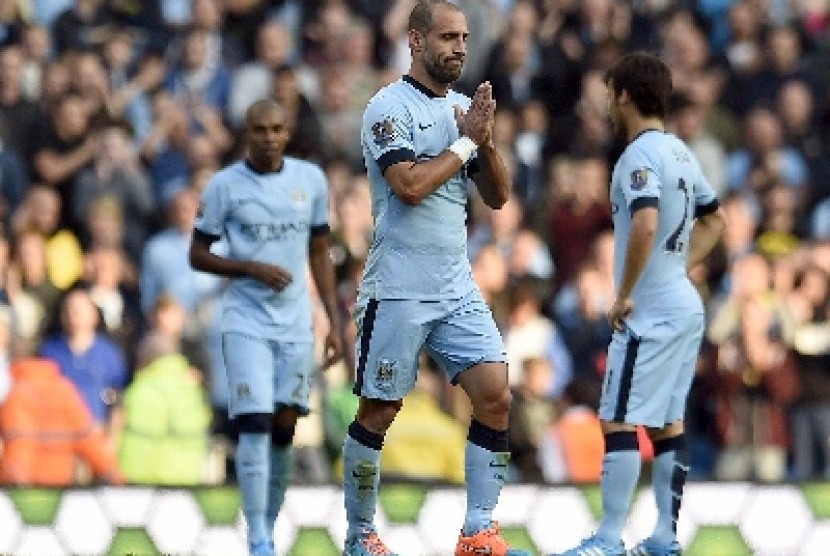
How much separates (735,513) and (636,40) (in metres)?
7.65

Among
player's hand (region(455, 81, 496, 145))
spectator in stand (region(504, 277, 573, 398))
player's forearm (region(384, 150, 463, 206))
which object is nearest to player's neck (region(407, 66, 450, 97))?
player's hand (region(455, 81, 496, 145))

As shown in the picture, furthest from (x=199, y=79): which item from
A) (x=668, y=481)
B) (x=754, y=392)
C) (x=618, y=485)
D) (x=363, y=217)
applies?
(x=618, y=485)

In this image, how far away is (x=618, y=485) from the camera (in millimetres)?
12000

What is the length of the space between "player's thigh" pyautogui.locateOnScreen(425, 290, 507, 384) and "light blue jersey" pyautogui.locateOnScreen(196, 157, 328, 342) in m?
2.46

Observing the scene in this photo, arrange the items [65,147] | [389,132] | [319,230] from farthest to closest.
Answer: [65,147] → [319,230] → [389,132]

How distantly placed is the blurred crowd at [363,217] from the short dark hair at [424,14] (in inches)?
190

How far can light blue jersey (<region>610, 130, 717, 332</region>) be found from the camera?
472 inches

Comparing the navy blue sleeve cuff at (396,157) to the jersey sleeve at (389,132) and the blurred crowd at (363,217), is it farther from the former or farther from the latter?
the blurred crowd at (363,217)

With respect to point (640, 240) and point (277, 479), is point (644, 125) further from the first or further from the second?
point (277, 479)

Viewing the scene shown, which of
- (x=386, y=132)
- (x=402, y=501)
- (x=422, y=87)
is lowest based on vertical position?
(x=402, y=501)

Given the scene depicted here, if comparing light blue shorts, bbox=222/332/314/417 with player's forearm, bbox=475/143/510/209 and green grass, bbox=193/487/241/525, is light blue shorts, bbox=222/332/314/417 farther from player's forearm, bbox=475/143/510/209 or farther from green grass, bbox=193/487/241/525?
player's forearm, bbox=475/143/510/209

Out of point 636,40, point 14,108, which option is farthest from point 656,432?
point 636,40

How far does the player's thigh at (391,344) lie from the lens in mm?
11047

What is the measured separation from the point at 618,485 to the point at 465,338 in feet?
4.75
